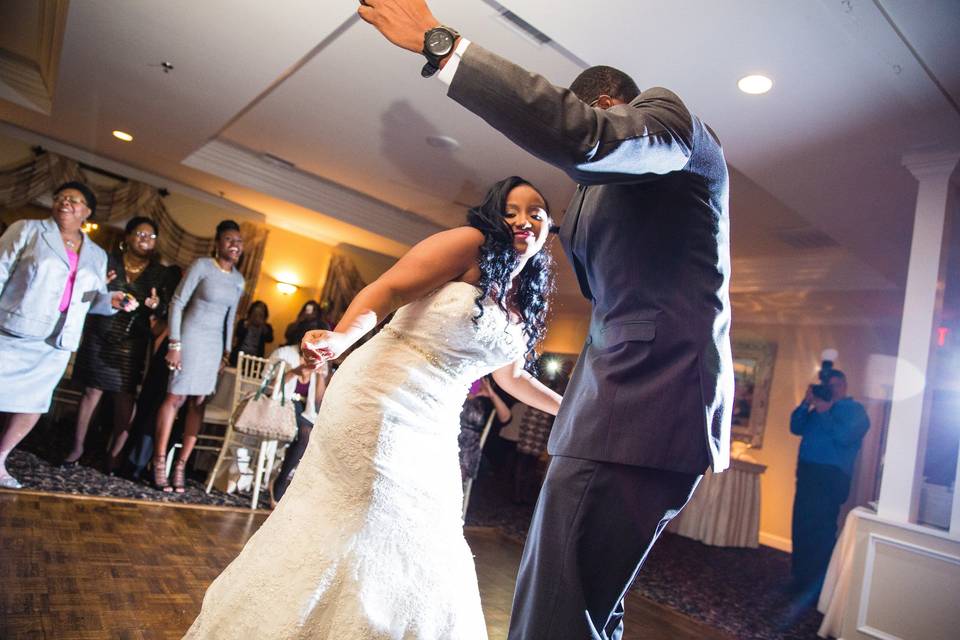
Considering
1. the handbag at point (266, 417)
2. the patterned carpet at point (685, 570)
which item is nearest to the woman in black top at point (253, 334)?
the patterned carpet at point (685, 570)

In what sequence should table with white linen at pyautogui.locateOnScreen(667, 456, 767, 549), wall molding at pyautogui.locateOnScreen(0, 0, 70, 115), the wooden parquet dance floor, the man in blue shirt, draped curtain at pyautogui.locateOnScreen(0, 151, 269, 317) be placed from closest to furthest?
1. the wooden parquet dance floor
2. the man in blue shirt
3. wall molding at pyautogui.locateOnScreen(0, 0, 70, 115)
4. table with white linen at pyautogui.locateOnScreen(667, 456, 767, 549)
5. draped curtain at pyautogui.locateOnScreen(0, 151, 269, 317)

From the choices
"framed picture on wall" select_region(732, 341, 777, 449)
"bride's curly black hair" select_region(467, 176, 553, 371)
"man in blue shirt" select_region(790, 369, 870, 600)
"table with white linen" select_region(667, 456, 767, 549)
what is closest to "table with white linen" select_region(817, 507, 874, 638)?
"man in blue shirt" select_region(790, 369, 870, 600)

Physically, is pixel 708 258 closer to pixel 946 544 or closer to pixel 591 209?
pixel 591 209

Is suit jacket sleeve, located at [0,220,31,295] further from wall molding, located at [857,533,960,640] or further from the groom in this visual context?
wall molding, located at [857,533,960,640]

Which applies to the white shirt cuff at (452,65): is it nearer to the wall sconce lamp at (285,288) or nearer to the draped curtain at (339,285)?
the draped curtain at (339,285)

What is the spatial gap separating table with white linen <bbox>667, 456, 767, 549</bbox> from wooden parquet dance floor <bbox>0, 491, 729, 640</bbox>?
9.88 feet

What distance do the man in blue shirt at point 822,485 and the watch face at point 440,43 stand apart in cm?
525

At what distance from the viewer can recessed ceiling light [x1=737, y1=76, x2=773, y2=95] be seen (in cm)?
364

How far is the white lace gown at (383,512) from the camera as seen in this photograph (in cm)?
149

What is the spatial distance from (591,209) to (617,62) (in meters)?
2.84

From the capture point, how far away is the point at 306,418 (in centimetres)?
463

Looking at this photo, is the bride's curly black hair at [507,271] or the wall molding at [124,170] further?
the wall molding at [124,170]

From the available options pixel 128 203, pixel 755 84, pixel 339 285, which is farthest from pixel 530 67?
pixel 339 285

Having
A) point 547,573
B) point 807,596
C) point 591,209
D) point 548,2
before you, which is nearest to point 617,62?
point 548,2
